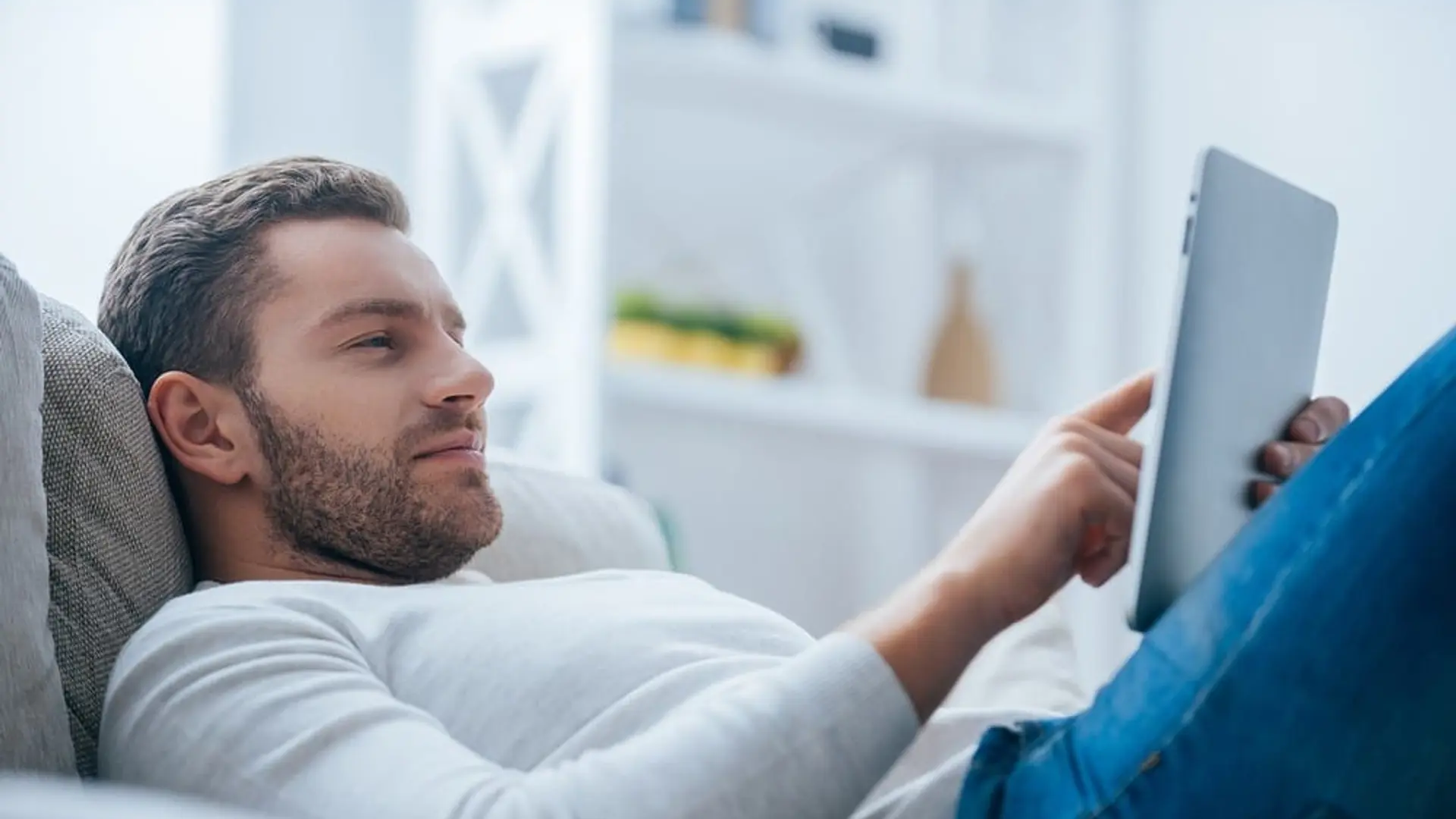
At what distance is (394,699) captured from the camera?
0.98m

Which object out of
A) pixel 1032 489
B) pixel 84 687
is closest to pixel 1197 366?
pixel 1032 489

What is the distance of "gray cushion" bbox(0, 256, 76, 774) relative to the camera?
37.2 inches

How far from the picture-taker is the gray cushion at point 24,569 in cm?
95

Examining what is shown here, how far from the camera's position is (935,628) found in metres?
0.91

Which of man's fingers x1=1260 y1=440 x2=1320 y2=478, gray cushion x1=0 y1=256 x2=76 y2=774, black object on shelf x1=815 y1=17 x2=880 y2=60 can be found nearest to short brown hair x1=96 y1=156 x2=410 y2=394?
gray cushion x1=0 y1=256 x2=76 y2=774

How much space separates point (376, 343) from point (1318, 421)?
673 millimetres

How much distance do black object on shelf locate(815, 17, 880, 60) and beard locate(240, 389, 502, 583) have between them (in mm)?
1980

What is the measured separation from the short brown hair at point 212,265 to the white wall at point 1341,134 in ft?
6.50

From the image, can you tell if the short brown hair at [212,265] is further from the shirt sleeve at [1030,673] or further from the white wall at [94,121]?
the white wall at [94,121]

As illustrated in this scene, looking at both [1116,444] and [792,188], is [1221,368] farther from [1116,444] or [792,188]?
[792,188]

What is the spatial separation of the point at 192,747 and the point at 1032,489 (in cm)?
48

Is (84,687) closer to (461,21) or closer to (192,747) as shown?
(192,747)

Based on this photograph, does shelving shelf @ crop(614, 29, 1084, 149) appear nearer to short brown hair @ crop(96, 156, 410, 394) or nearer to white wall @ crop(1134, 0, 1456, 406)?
white wall @ crop(1134, 0, 1456, 406)

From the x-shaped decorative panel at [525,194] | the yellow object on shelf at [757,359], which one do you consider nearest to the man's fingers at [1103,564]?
the x-shaped decorative panel at [525,194]
